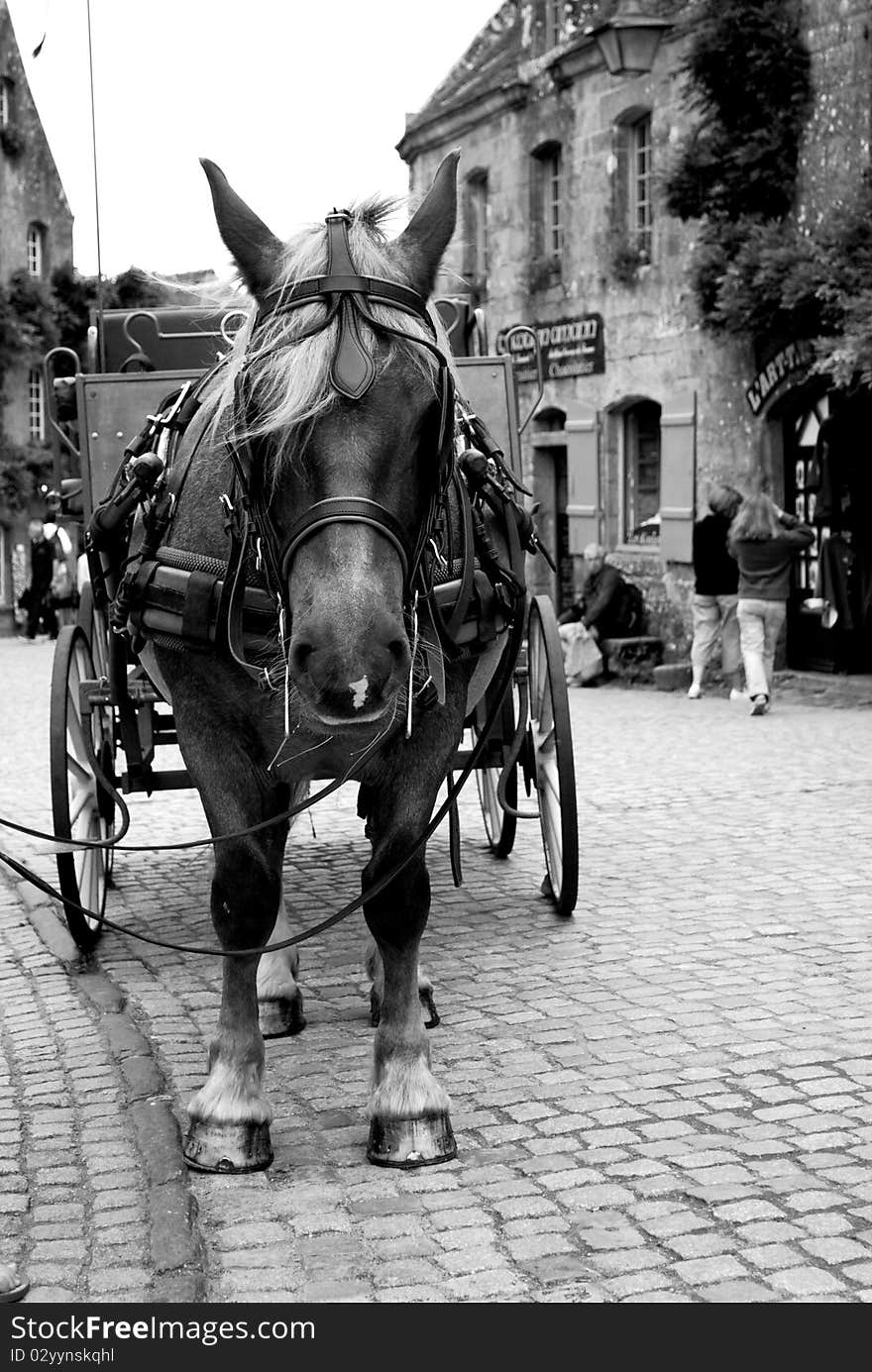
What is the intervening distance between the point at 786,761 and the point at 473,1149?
702 centimetres

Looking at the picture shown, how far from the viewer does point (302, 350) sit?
327 cm

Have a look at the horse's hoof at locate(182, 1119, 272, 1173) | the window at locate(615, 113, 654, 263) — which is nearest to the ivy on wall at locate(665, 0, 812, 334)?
the window at locate(615, 113, 654, 263)

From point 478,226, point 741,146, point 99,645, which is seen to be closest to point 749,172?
point 741,146

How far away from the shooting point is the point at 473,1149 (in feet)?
12.7

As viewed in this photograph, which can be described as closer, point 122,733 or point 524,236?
point 122,733

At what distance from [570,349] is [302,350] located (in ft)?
55.1

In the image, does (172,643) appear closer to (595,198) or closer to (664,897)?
(664,897)

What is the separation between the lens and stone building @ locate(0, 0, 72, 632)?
3250cm

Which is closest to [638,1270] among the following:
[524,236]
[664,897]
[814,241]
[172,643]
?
[172,643]

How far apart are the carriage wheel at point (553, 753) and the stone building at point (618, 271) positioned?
26.6ft

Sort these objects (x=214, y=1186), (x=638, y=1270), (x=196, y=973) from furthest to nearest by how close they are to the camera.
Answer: (x=196, y=973) → (x=214, y=1186) → (x=638, y=1270)

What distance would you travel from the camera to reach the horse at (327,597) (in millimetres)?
3121

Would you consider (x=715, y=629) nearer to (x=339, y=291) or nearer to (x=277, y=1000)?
(x=277, y=1000)

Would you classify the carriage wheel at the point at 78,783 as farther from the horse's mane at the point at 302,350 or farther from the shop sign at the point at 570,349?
the shop sign at the point at 570,349
